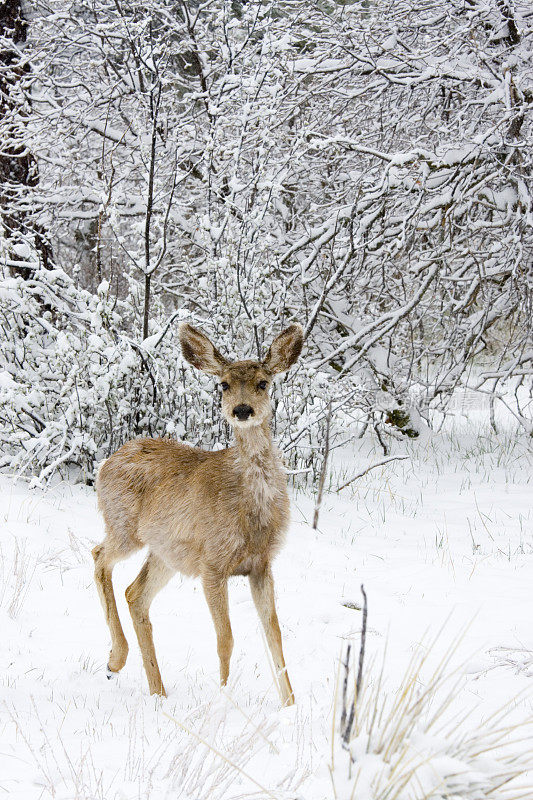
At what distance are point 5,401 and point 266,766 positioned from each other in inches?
191

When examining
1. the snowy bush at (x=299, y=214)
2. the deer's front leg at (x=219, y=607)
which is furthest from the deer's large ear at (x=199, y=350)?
the snowy bush at (x=299, y=214)

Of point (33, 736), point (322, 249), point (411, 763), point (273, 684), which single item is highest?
point (322, 249)

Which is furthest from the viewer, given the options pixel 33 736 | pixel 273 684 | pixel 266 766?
pixel 273 684

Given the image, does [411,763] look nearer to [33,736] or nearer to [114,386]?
[33,736]

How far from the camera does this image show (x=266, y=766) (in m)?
2.84

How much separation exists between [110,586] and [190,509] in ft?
→ 2.32

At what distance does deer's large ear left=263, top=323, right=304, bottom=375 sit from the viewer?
426 cm

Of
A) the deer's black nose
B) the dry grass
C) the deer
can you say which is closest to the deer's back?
the deer

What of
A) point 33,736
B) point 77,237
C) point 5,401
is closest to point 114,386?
point 5,401

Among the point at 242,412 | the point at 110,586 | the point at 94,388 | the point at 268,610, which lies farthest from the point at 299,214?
the point at 268,610

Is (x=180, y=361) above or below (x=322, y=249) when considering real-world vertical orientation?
below

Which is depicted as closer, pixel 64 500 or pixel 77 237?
pixel 64 500

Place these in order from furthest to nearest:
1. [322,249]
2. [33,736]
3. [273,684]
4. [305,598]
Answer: [322,249] → [305,598] → [273,684] → [33,736]

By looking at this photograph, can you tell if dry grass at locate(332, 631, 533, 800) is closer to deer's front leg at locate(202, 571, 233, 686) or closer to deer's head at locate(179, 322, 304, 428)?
deer's front leg at locate(202, 571, 233, 686)
